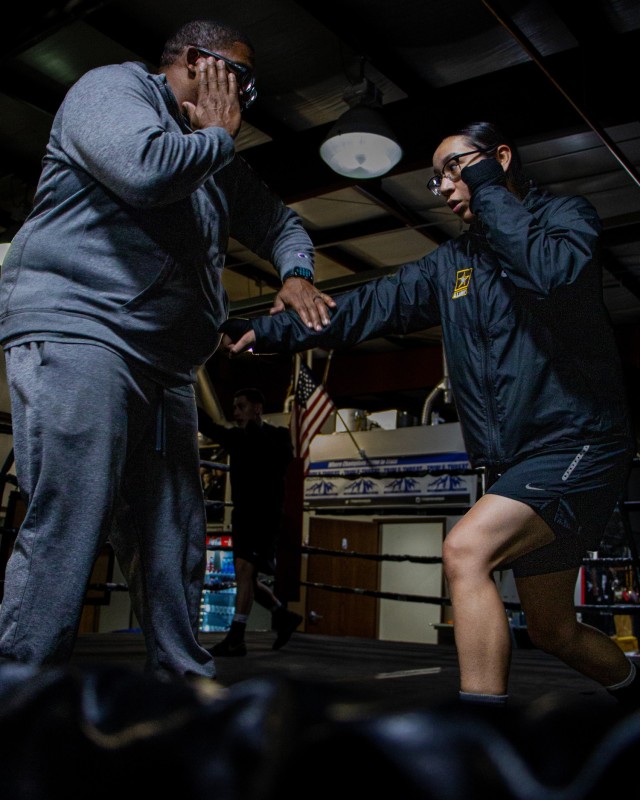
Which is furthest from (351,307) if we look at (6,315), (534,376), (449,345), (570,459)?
(6,315)

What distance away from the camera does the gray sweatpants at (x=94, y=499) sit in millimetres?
1325

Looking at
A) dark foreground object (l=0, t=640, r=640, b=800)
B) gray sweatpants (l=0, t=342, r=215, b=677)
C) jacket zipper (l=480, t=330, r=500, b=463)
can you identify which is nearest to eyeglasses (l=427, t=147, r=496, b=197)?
jacket zipper (l=480, t=330, r=500, b=463)

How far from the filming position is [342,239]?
7.77m

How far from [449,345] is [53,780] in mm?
1354

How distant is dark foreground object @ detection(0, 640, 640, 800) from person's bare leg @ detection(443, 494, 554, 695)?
0.78 meters

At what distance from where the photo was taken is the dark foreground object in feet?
1.96

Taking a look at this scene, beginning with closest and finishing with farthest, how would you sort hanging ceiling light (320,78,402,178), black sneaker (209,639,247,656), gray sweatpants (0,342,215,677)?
gray sweatpants (0,342,215,677), black sneaker (209,639,247,656), hanging ceiling light (320,78,402,178)

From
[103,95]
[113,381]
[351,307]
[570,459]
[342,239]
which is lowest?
[570,459]

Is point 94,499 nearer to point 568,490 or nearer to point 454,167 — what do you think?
point 568,490

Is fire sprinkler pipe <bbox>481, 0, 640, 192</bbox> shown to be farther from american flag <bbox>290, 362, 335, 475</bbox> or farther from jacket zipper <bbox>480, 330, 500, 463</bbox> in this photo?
american flag <bbox>290, 362, 335, 475</bbox>

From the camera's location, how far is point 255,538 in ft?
13.6

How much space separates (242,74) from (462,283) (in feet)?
2.23

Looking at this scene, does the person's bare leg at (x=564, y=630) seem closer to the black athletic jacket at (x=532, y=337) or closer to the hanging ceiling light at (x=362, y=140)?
the black athletic jacket at (x=532, y=337)

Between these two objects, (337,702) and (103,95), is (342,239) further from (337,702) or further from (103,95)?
(337,702)
